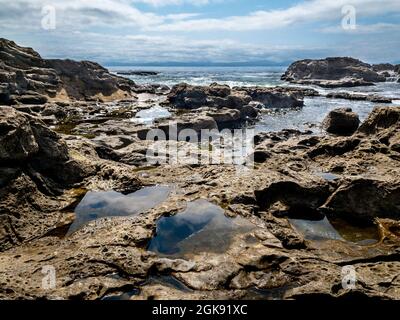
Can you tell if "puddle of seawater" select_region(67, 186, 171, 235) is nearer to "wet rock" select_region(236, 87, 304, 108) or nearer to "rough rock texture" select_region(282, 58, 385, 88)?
"wet rock" select_region(236, 87, 304, 108)

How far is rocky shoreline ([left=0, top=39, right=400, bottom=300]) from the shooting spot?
11492 millimetres

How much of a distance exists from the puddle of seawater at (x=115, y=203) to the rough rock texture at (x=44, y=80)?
44447 mm

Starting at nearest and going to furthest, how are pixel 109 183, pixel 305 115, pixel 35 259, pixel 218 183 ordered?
pixel 35 259, pixel 218 183, pixel 109 183, pixel 305 115

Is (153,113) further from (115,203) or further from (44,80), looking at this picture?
(115,203)

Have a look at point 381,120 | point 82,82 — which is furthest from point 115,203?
point 82,82

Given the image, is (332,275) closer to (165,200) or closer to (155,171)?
(165,200)

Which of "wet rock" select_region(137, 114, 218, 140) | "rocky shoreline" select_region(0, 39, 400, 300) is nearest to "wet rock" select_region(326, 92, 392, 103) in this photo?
"wet rock" select_region(137, 114, 218, 140)

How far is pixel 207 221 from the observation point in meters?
15.4

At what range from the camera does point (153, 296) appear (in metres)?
10.8

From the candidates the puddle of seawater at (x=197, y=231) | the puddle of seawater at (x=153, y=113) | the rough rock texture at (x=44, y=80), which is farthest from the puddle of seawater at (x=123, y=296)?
the rough rock texture at (x=44, y=80)

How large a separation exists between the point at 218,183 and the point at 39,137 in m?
9.47

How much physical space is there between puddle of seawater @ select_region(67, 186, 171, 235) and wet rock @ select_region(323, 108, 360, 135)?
2961cm

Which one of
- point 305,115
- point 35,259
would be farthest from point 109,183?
point 305,115

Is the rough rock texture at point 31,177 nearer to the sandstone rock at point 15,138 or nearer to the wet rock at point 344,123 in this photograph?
the sandstone rock at point 15,138
